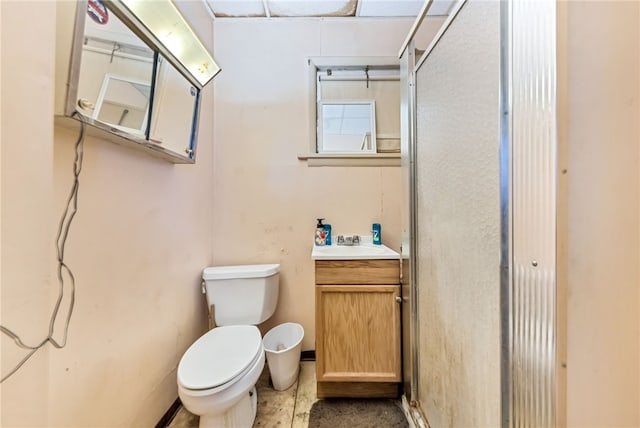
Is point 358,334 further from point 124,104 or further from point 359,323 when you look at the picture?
point 124,104

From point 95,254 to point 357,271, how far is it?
107cm

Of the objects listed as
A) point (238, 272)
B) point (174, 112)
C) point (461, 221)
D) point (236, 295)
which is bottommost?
point (236, 295)

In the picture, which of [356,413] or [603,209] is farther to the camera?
[356,413]

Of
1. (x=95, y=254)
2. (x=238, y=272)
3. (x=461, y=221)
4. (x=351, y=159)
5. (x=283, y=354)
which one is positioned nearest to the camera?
(x=461, y=221)

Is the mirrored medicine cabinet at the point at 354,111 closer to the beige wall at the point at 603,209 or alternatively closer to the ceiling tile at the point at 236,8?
the ceiling tile at the point at 236,8

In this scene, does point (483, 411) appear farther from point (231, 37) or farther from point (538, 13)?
point (231, 37)

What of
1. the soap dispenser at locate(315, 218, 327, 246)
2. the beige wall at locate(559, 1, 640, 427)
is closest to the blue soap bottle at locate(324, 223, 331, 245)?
the soap dispenser at locate(315, 218, 327, 246)

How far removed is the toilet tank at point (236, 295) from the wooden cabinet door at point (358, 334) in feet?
1.35

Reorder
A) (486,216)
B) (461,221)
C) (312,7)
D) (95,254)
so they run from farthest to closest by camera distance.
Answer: (312,7)
(95,254)
(461,221)
(486,216)

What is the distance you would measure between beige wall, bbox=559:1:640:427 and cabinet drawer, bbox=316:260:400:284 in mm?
872

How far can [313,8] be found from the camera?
1638mm

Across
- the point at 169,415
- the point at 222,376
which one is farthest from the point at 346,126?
the point at 169,415

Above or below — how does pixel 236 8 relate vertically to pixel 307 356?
above

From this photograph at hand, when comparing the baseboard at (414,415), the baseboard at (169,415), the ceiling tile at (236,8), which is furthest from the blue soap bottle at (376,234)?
the ceiling tile at (236,8)
